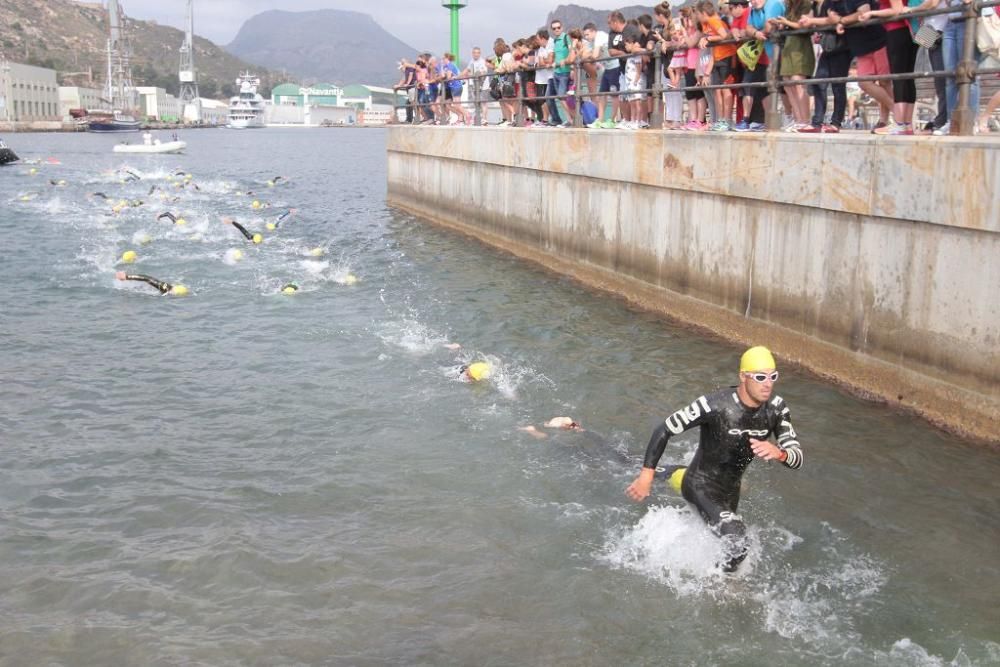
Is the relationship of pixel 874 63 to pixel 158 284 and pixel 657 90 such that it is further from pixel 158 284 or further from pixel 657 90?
pixel 158 284

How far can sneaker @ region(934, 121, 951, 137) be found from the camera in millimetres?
10234

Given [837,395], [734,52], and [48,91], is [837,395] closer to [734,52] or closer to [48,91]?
[734,52]

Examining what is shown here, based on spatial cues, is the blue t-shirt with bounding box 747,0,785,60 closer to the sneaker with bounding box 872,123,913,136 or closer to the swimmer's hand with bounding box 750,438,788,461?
the sneaker with bounding box 872,123,913,136

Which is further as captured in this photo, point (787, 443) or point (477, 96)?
point (477, 96)

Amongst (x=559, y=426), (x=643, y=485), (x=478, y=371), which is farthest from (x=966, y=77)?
(x=478, y=371)

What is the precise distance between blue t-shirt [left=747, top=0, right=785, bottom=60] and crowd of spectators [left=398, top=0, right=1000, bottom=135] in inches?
0.6

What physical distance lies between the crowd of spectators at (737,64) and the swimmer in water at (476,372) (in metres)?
5.33

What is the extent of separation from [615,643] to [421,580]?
173 cm

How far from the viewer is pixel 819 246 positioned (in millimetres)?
11867

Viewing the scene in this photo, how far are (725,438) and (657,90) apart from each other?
9678 mm

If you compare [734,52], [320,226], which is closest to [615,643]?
[734,52]

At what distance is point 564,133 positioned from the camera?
63.9ft

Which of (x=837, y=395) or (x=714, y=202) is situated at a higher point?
(x=714, y=202)

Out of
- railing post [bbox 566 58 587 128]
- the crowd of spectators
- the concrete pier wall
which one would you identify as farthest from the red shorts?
railing post [bbox 566 58 587 128]
